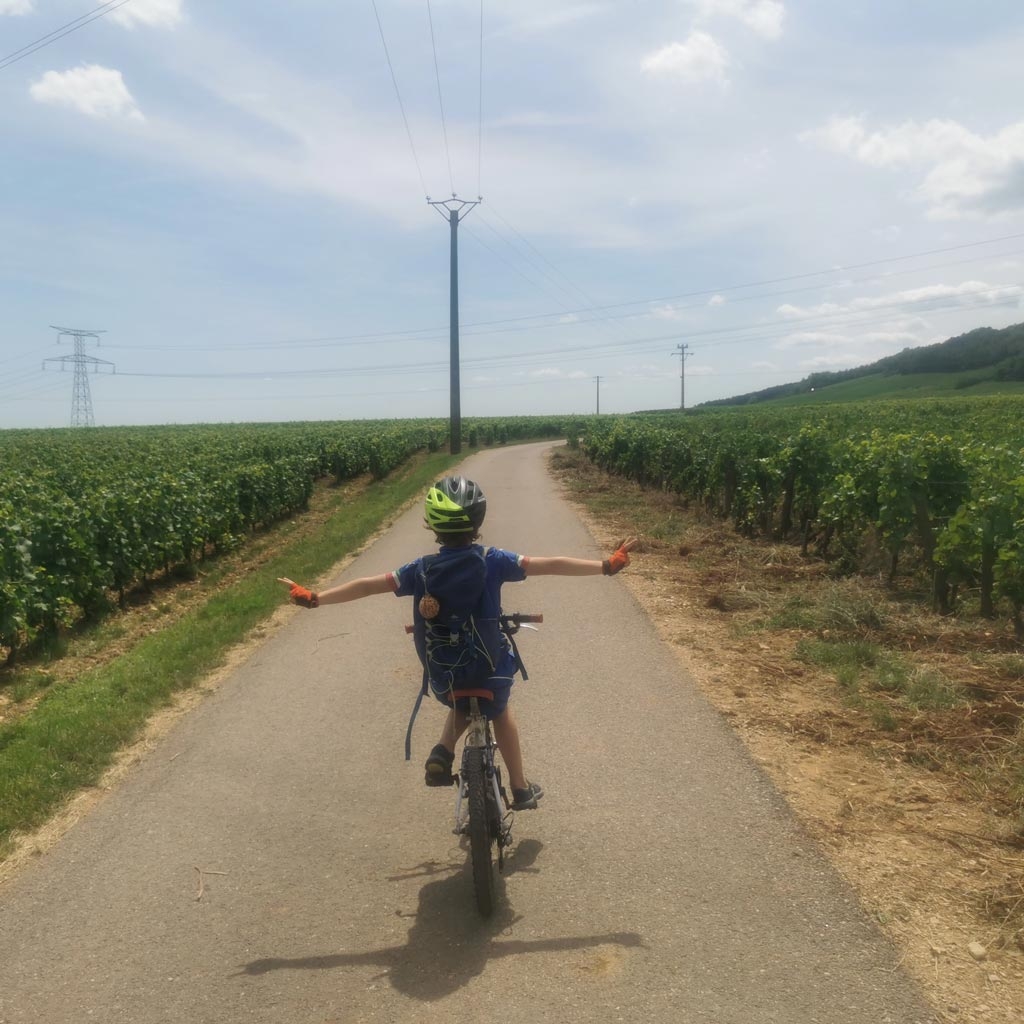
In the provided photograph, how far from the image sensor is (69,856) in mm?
4125

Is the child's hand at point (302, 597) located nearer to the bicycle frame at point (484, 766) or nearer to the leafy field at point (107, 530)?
the bicycle frame at point (484, 766)

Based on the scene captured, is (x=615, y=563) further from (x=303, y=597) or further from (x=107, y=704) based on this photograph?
A: (x=107, y=704)

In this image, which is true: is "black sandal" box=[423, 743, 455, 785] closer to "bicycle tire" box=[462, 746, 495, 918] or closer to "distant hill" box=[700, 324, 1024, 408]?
"bicycle tire" box=[462, 746, 495, 918]

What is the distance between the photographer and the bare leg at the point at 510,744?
392 centimetres

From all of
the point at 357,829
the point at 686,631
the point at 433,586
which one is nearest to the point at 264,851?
the point at 357,829

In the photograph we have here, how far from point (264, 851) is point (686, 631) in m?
5.11

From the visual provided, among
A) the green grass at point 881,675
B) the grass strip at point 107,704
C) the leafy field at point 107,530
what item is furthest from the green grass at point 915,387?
the grass strip at point 107,704

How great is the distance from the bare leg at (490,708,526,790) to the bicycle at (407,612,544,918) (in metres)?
0.11

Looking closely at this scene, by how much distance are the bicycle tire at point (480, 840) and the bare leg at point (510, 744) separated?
1.30ft

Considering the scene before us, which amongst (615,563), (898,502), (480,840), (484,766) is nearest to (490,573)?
(615,563)

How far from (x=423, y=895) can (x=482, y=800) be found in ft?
2.03

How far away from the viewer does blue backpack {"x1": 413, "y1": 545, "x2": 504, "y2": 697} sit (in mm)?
3650

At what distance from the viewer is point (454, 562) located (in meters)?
3.66

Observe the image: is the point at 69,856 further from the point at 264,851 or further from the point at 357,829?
the point at 357,829
